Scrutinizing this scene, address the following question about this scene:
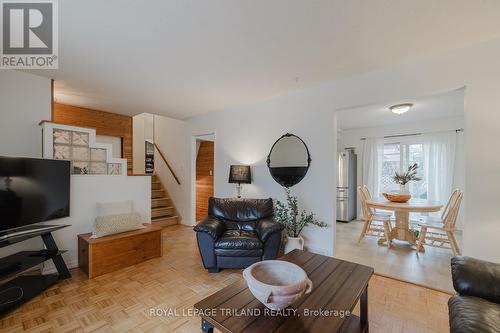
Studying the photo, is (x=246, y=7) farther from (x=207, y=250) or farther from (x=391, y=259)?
(x=391, y=259)

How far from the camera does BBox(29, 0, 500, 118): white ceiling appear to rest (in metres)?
1.58

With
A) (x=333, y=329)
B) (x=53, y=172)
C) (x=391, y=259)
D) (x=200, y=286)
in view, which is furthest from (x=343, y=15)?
(x=53, y=172)

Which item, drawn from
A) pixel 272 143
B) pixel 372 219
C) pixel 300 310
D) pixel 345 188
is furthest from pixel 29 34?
pixel 345 188

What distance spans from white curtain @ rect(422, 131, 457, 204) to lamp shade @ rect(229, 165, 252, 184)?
401 cm

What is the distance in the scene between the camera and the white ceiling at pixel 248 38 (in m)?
1.58

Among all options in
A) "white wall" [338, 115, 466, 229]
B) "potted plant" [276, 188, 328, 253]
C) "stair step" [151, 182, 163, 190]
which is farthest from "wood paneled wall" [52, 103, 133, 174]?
"white wall" [338, 115, 466, 229]

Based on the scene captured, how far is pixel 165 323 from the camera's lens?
69.0 inches

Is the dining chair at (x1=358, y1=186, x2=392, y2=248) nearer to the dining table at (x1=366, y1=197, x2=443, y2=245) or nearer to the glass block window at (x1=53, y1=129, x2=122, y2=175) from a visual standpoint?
the dining table at (x1=366, y1=197, x2=443, y2=245)

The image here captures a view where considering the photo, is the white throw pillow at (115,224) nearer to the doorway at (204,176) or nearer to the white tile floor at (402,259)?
the doorway at (204,176)

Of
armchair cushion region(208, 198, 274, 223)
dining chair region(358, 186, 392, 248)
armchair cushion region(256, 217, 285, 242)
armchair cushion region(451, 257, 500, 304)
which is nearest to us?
armchair cushion region(451, 257, 500, 304)

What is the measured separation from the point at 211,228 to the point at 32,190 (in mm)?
1918

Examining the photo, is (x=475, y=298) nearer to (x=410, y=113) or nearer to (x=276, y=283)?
(x=276, y=283)

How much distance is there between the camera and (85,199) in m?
2.86

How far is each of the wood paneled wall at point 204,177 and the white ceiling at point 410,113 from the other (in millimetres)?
3017
